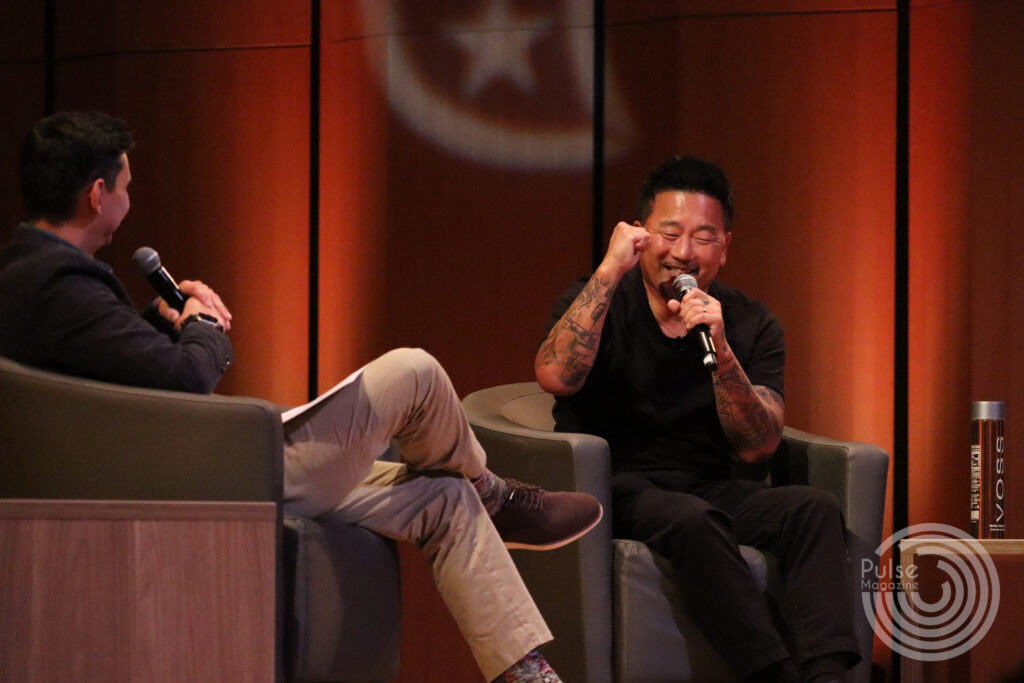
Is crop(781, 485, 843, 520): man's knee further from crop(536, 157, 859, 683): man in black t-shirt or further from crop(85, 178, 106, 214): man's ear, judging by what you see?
crop(85, 178, 106, 214): man's ear

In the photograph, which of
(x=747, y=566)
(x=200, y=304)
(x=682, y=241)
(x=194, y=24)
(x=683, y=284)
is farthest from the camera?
(x=194, y=24)

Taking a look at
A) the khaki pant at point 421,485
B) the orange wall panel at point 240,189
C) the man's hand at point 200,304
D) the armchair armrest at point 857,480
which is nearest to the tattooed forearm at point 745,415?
the armchair armrest at point 857,480

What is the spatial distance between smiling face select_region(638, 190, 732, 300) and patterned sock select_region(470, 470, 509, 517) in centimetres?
77

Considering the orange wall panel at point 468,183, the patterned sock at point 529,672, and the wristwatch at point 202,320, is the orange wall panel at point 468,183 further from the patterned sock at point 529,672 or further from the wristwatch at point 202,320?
the patterned sock at point 529,672

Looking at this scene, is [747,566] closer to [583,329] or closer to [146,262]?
[583,329]

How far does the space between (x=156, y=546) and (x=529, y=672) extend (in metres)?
0.68

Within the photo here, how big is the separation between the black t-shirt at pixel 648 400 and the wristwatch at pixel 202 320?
89cm

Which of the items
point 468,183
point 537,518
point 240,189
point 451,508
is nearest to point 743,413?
point 537,518

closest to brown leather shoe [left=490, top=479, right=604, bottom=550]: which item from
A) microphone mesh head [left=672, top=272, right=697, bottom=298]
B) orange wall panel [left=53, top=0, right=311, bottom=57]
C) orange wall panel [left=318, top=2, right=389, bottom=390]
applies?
microphone mesh head [left=672, top=272, right=697, bottom=298]

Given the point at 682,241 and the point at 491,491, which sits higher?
the point at 682,241

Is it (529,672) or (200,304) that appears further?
(200,304)

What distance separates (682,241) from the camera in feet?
9.20

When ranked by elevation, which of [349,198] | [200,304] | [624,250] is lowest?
[200,304]

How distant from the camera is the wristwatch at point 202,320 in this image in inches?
83.8
